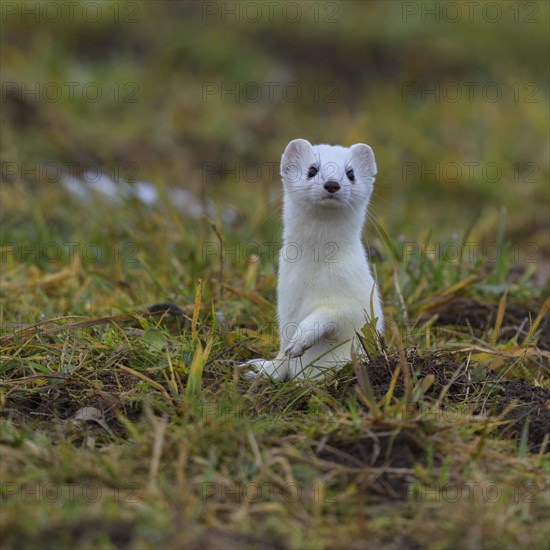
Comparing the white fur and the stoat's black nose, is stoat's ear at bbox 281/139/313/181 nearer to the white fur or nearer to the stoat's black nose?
the white fur

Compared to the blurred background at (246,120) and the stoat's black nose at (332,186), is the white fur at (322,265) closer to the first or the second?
the stoat's black nose at (332,186)

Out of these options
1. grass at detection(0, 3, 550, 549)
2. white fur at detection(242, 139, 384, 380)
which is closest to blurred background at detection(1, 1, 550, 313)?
grass at detection(0, 3, 550, 549)

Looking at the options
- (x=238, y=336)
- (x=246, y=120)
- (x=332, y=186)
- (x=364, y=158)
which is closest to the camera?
(x=332, y=186)

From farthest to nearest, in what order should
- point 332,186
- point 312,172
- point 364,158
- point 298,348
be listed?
point 364,158
point 312,172
point 332,186
point 298,348

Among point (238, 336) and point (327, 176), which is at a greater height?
point (327, 176)

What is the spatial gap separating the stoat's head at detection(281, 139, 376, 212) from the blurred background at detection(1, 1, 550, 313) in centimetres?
116

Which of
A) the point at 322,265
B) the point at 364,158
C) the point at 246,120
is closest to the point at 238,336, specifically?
the point at 322,265

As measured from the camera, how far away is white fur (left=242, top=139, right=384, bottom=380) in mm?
4125

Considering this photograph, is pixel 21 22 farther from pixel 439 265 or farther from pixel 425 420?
pixel 425 420

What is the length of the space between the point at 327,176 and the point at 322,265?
1.29 feet

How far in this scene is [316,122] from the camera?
9930mm

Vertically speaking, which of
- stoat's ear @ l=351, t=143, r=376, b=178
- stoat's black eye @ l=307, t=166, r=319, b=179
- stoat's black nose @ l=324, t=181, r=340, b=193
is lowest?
stoat's black nose @ l=324, t=181, r=340, b=193

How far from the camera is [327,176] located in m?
4.19

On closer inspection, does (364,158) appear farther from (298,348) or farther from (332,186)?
(298,348)
